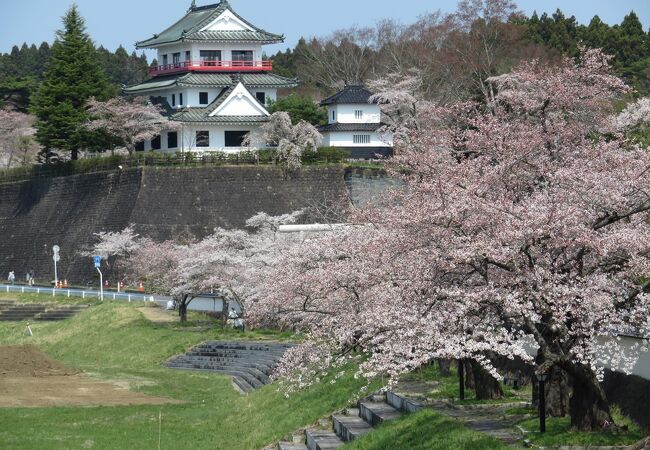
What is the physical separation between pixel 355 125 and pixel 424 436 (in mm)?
46675

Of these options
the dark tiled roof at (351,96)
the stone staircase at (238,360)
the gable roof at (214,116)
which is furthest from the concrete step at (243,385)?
the dark tiled roof at (351,96)

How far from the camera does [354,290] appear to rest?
69.2ft

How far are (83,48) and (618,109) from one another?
2662 centimetres

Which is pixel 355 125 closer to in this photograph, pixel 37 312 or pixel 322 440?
pixel 37 312

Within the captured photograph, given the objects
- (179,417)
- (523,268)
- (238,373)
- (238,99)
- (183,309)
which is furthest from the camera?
(238,99)

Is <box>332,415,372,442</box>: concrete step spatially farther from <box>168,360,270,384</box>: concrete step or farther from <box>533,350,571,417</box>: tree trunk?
<box>168,360,270,384</box>: concrete step

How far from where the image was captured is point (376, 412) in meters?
20.0

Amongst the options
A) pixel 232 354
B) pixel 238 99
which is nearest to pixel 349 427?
pixel 232 354

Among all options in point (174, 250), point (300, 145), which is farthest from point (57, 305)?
point (300, 145)

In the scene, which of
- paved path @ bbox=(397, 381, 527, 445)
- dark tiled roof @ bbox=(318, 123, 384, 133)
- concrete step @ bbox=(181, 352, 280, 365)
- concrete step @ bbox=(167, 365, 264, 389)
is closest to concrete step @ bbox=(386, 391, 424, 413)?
paved path @ bbox=(397, 381, 527, 445)

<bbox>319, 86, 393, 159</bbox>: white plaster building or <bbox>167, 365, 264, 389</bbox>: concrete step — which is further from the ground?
<bbox>319, 86, 393, 159</bbox>: white plaster building

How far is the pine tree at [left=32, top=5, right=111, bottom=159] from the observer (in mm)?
62094

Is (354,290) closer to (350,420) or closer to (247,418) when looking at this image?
(350,420)

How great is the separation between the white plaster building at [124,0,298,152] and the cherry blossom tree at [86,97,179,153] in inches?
40.9
